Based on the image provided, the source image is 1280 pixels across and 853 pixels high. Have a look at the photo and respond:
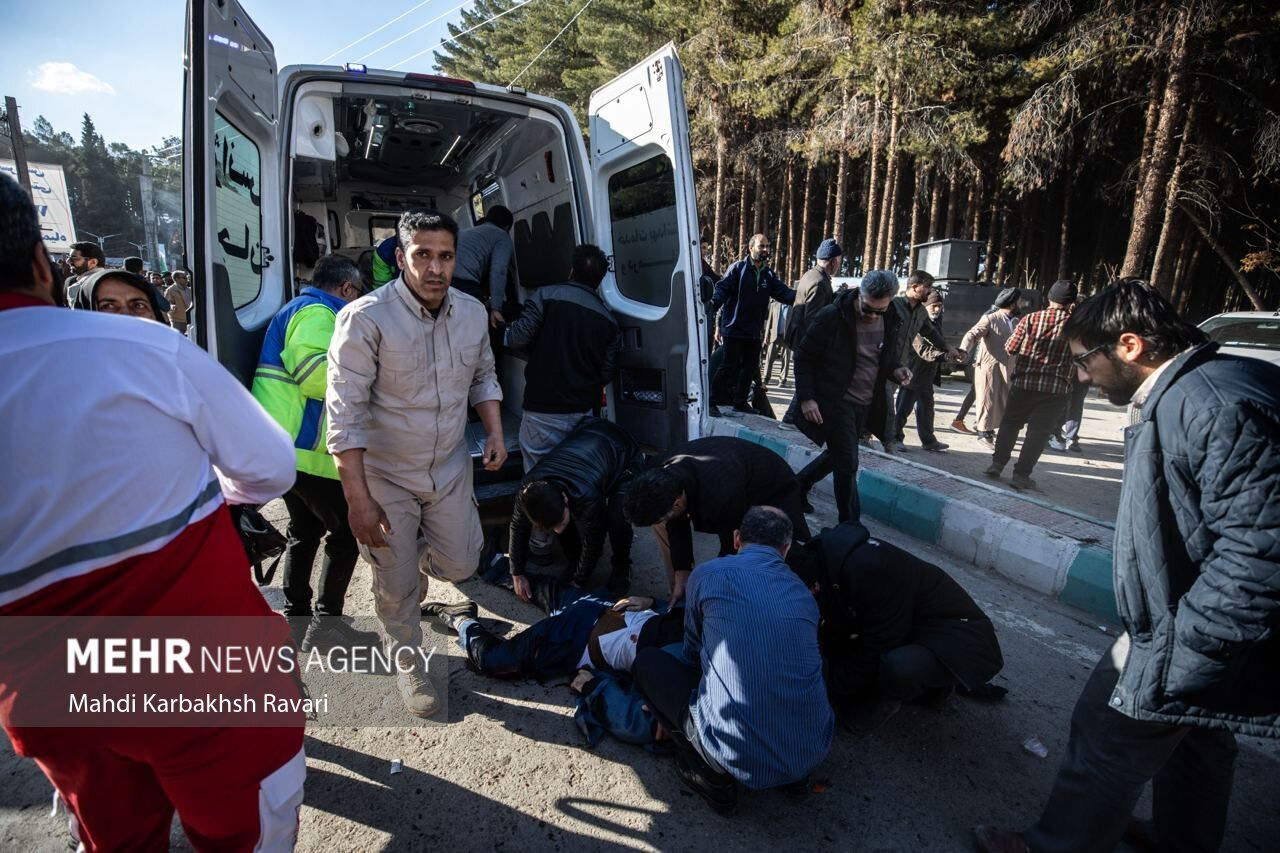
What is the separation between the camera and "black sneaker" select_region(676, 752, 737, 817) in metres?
1.97

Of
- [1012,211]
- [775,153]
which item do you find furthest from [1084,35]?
[1012,211]

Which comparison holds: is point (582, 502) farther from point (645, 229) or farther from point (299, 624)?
point (645, 229)

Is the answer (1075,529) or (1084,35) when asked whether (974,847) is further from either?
(1084,35)

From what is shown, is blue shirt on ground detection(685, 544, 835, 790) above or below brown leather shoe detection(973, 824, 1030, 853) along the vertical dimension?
above

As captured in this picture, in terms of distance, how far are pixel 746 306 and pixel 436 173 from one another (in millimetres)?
3616

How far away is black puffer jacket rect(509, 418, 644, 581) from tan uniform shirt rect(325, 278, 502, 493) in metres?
0.62

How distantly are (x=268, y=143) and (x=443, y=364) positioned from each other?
1.83m

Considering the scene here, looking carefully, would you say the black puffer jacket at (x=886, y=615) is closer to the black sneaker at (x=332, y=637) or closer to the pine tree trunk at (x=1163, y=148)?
the black sneaker at (x=332, y=637)

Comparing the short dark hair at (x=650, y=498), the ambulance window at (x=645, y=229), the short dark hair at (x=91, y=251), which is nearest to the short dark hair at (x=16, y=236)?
the short dark hair at (x=650, y=498)

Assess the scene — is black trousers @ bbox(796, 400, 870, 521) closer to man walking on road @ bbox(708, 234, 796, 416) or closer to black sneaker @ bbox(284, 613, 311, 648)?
man walking on road @ bbox(708, 234, 796, 416)

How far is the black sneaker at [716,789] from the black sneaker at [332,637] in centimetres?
157

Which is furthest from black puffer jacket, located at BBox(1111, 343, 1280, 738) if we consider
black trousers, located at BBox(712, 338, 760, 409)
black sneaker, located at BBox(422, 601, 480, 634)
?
black trousers, located at BBox(712, 338, 760, 409)

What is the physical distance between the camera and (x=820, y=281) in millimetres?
5730

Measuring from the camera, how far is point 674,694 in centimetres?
208
